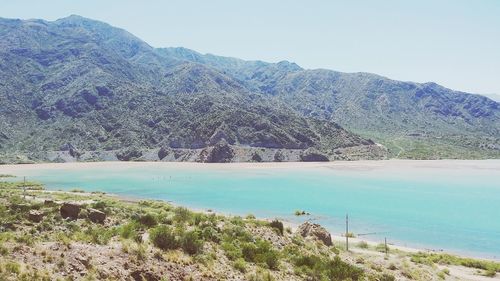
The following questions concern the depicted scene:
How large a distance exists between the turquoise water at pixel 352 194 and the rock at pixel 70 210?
83.2ft

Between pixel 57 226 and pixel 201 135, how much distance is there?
121 metres

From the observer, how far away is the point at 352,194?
239 ft

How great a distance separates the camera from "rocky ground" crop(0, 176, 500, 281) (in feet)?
44.6

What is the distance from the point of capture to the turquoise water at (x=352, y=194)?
1759 inches

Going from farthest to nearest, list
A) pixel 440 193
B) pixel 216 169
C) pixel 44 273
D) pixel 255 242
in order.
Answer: pixel 216 169 < pixel 440 193 < pixel 255 242 < pixel 44 273

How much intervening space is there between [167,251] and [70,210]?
9643mm

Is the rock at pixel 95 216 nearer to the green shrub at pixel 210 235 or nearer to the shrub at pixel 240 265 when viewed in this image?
the green shrub at pixel 210 235

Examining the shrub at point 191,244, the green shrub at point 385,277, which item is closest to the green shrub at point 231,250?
the shrub at point 191,244

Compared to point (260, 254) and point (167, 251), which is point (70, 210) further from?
point (260, 254)

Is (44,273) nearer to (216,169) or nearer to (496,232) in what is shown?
(496,232)

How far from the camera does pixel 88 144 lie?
5635 inches

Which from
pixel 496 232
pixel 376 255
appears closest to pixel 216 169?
pixel 496 232

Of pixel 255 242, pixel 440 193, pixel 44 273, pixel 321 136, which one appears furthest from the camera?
pixel 321 136

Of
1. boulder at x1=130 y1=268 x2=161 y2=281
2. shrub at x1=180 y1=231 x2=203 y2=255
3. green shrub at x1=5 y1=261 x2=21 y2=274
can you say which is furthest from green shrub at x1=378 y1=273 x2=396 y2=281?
green shrub at x1=5 y1=261 x2=21 y2=274
